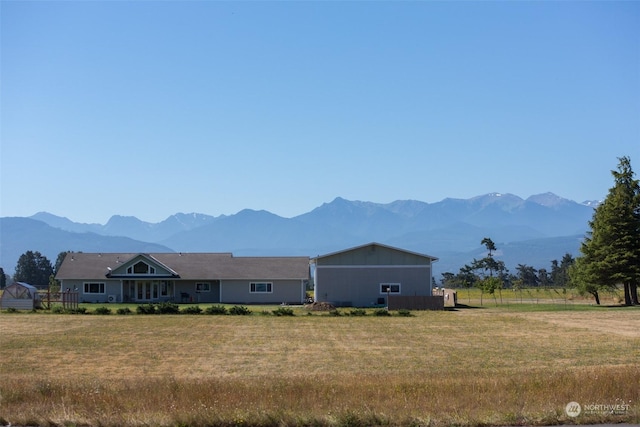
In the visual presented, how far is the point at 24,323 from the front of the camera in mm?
40062

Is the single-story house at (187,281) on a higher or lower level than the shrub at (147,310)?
higher

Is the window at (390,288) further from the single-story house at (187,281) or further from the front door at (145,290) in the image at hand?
the front door at (145,290)

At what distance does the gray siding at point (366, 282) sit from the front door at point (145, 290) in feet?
57.0

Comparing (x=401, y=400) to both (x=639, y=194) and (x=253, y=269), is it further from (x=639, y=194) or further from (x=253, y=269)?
(x=253, y=269)

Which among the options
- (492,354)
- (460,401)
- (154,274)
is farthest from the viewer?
(154,274)

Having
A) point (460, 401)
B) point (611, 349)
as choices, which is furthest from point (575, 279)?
point (460, 401)

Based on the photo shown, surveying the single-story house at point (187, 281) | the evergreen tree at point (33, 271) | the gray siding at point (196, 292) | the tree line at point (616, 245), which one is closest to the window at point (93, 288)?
the single-story house at point (187, 281)

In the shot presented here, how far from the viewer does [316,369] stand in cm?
2211

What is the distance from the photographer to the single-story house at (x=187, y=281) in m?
64.4

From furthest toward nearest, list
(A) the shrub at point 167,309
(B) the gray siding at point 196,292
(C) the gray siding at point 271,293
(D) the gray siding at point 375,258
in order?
(B) the gray siding at point 196,292 → (C) the gray siding at point 271,293 → (D) the gray siding at point 375,258 → (A) the shrub at point 167,309

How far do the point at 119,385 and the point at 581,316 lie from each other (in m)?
36.0

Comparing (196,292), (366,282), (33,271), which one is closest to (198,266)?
(196,292)

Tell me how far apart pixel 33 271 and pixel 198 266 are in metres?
65.6

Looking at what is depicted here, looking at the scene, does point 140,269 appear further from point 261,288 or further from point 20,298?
point 20,298
